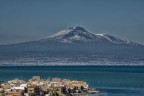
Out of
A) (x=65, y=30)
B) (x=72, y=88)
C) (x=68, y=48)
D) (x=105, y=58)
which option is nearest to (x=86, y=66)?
(x=105, y=58)

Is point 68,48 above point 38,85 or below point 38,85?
above

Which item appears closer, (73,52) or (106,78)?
(106,78)

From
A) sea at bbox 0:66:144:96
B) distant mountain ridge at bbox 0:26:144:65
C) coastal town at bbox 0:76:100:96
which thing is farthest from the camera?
distant mountain ridge at bbox 0:26:144:65

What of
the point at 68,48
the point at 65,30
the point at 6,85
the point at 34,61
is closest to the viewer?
the point at 6,85

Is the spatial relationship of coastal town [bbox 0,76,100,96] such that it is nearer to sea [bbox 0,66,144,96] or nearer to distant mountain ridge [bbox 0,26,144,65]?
sea [bbox 0,66,144,96]

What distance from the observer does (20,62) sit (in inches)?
6334

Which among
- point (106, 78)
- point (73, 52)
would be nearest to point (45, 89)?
point (106, 78)

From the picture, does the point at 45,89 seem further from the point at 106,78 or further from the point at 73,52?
the point at 73,52

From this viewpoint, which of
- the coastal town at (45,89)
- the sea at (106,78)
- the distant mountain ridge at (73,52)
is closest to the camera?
the coastal town at (45,89)

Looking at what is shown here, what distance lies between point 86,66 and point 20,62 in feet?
43.5

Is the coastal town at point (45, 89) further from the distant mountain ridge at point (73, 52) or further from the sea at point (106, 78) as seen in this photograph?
the distant mountain ridge at point (73, 52)

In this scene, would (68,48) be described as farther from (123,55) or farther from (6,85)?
(6,85)

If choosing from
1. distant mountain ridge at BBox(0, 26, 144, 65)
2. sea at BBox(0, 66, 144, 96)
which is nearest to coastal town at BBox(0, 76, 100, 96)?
sea at BBox(0, 66, 144, 96)

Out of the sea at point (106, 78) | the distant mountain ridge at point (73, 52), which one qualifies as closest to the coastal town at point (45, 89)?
the sea at point (106, 78)
